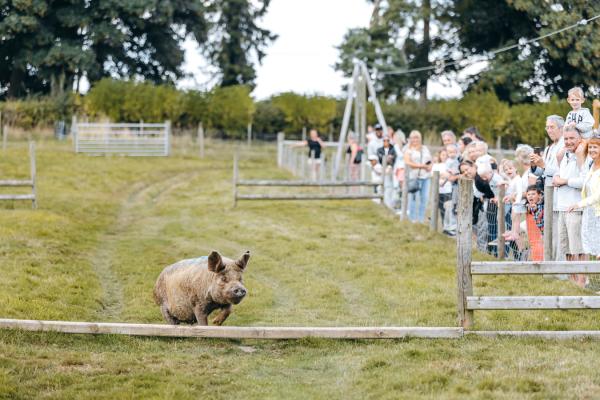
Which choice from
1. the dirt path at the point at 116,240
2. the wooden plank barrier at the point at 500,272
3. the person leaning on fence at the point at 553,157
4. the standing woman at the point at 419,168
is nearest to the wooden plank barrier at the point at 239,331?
the wooden plank barrier at the point at 500,272

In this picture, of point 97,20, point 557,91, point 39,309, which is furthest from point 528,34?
point 39,309

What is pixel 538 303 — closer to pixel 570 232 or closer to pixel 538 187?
pixel 570 232

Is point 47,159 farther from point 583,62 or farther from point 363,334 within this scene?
point 363,334

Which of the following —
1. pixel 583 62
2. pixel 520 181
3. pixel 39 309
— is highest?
pixel 583 62

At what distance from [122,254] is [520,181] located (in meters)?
8.38

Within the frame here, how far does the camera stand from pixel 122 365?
37.2ft

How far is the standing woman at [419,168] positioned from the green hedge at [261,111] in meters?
28.6

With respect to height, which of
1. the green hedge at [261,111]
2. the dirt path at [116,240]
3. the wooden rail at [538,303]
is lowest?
the dirt path at [116,240]

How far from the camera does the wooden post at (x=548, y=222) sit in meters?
15.4

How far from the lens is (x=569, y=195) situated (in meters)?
15.1

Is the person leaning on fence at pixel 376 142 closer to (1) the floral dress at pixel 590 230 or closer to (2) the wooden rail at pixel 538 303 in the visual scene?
(1) the floral dress at pixel 590 230

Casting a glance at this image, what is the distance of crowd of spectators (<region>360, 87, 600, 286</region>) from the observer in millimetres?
14211

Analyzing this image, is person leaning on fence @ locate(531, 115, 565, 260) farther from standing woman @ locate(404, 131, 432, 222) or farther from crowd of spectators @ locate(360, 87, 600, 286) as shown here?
standing woman @ locate(404, 131, 432, 222)

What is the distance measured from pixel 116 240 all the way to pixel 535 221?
10585mm
